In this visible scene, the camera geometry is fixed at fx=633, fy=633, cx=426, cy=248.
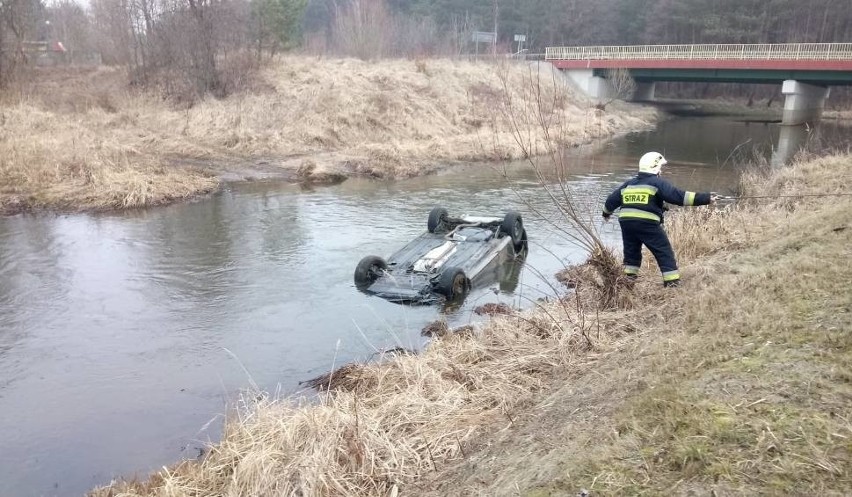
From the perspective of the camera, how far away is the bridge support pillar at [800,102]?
122ft

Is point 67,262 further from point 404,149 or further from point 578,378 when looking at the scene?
point 404,149

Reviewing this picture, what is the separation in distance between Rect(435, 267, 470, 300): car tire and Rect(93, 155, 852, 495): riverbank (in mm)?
1826

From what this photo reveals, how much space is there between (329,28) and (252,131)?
51.6m

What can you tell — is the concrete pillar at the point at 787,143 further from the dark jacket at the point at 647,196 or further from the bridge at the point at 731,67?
the dark jacket at the point at 647,196

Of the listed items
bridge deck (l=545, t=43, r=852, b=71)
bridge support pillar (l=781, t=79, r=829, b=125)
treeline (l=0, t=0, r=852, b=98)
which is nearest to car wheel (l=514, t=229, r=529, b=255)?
treeline (l=0, t=0, r=852, b=98)

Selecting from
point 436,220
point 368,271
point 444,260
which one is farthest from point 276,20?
point 368,271

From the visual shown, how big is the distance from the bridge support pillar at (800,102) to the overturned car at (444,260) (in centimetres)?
3297

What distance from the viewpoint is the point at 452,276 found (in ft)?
29.8

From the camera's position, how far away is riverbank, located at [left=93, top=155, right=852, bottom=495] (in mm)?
3162

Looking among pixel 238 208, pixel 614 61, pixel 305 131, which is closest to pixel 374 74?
pixel 305 131

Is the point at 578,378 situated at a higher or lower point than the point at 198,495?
higher

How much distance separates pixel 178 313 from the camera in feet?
29.2

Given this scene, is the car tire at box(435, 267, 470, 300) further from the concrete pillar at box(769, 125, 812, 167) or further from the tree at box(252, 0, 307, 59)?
the tree at box(252, 0, 307, 59)

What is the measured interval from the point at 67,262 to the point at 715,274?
1040 centimetres
